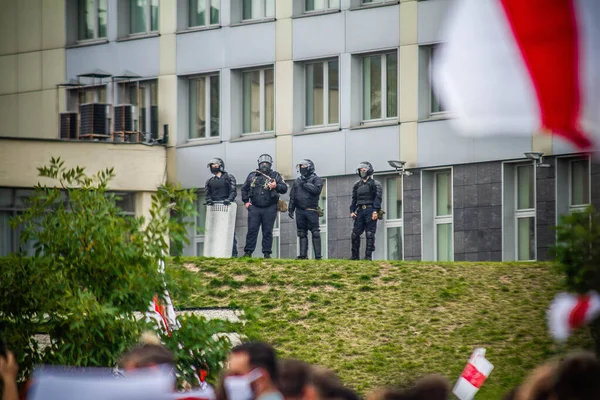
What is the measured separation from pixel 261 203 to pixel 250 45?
9.85 meters

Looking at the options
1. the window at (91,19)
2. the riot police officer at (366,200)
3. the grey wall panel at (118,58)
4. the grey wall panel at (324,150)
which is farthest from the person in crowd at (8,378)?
the window at (91,19)

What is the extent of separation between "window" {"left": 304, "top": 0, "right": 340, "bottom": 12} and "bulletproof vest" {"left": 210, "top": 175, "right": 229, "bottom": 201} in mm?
8423

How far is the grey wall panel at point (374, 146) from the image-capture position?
3784 cm

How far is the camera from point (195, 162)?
138ft

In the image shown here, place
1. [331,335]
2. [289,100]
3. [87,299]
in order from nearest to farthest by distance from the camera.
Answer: [87,299] → [331,335] → [289,100]

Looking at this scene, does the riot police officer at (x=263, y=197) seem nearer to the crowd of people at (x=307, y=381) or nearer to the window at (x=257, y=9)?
the window at (x=257, y=9)

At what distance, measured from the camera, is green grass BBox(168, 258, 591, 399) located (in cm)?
2336

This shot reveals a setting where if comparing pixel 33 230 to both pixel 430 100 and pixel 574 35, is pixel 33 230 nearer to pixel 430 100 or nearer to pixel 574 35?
pixel 574 35

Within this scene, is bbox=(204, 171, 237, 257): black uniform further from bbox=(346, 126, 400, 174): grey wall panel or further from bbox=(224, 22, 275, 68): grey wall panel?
bbox=(224, 22, 275, 68): grey wall panel

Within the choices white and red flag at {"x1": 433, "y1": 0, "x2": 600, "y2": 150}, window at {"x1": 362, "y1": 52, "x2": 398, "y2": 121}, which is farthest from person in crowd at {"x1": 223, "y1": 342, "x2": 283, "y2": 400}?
window at {"x1": 362, "y1": 52, "x2": 398, "y2": 121}

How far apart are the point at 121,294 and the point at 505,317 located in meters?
12.5

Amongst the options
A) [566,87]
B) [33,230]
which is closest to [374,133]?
[33,230]

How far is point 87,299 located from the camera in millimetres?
13773

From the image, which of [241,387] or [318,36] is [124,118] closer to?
[318,36]
